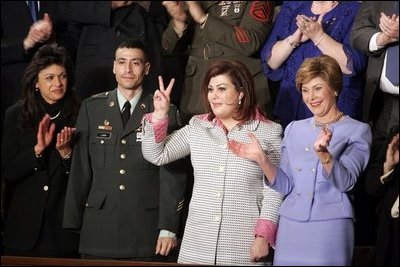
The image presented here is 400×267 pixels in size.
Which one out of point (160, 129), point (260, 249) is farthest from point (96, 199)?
point (260, 249)

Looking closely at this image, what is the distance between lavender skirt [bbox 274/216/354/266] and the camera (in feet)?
11.9

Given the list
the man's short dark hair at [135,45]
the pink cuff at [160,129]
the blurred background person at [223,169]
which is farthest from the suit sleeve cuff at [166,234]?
the man's short dark hair at [135,45]

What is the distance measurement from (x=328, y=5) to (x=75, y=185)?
1423mm

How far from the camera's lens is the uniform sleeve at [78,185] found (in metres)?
4.25

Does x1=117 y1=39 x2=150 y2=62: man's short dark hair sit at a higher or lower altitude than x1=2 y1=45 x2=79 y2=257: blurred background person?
higher

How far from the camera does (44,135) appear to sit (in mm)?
4332

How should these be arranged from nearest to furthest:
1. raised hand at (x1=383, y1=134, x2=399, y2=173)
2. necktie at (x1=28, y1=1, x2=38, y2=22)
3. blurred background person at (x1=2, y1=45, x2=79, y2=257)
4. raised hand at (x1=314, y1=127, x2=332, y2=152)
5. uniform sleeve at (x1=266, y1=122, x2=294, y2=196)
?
raised hand at (x1=314, y1=127, x2=332, y2=152), uniform sleeve at (x1=266, y1=122, x2=294, y2=196), raised hand at (x1=383, y1=134, x2=399, y2=173), blurred background person at (x1=2, y1=45, x2=79, y2=257), necktie at (x1=28, y1=1, x2=38, y2=22)

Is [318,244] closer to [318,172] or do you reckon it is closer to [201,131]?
[318,172]

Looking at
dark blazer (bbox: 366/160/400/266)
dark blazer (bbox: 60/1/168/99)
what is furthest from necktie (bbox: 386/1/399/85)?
dark blazer (bbox: 60/1/168/99)

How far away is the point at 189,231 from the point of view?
12.9 feet

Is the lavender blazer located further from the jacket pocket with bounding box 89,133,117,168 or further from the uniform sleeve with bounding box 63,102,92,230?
the uniform sleeve with bounding box 63,102,92,230

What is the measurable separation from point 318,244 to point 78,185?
3.93ft

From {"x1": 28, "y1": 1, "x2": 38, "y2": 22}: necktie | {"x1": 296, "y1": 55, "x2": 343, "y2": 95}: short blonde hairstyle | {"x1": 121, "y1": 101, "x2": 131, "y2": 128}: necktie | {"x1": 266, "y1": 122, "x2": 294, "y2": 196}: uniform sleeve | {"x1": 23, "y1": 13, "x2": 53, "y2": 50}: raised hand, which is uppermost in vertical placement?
{"x1": 28, "y1": 1, "x2": 38, "y2": 22}: necktie

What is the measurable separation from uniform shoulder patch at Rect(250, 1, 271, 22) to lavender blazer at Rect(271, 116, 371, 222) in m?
0.88
